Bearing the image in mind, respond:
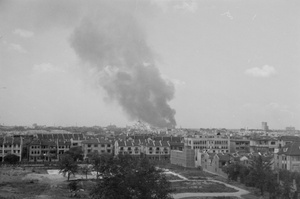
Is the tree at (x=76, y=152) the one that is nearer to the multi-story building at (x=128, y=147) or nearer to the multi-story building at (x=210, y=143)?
the multi-story building at (x=128, y=147)

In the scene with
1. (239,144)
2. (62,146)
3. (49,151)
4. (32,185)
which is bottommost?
(32,185)

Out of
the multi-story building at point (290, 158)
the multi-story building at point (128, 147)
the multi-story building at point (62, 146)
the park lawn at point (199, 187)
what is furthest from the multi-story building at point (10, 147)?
the multi-story building at point (290, 158)

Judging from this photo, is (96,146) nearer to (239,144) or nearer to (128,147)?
Result: (128,147)

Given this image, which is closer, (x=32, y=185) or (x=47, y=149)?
(x=32, y=185)

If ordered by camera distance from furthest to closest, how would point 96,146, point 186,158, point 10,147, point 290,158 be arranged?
point 96,146 → point 10,147 → point 186,158 → point 290,158

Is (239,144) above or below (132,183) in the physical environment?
above

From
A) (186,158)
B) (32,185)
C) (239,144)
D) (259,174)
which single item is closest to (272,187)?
(259,174)
